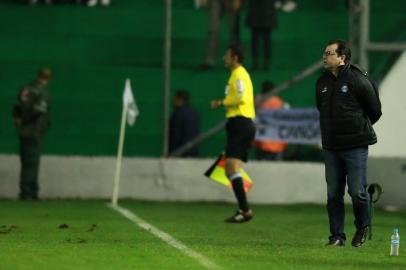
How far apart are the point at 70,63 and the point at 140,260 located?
12672 mm

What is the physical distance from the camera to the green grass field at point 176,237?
10.7 meters

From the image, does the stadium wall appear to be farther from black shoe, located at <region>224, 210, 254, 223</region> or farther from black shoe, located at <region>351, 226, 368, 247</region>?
black shoe, located at <region>351, 226, 368, 247</region>

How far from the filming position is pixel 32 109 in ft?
68.0

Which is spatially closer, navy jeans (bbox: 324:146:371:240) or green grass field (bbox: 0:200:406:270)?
green grass field (bbox: 0:200:406:270)

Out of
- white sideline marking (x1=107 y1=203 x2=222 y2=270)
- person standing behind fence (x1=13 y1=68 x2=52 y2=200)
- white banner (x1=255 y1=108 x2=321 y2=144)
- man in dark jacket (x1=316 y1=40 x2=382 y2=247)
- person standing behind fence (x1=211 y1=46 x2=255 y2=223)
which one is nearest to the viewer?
white sideline marking (x1=107 y1=203 x2=222 y2=270)

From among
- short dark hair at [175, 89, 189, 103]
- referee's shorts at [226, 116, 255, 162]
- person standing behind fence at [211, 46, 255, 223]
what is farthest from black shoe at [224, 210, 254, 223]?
short dark hair at [175, 89, 189, 103]

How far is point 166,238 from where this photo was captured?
13477 millimetres

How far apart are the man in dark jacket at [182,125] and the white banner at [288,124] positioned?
105cm

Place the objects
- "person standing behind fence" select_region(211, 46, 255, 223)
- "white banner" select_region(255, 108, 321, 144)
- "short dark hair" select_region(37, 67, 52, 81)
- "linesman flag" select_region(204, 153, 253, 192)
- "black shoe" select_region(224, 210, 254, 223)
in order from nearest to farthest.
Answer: "person standing behind fence" select_region(211, 46, 255, 223) → "black shoe" select_region(224, 210, 254, 223) → "linesman flag" select_region(204, 153, 253, 192) → "short dark hair" select_region(37, 67, 52, 81) → "white banner" select_region(255, 108, 321, 144)

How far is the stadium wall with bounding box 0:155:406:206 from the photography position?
2070cm

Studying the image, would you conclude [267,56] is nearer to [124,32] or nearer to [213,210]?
[124,32]

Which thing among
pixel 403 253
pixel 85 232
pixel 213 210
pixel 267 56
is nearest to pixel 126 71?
pixel 267 56

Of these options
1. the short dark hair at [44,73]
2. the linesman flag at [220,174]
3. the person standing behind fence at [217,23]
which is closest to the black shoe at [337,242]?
the linesman flag at [220,174]

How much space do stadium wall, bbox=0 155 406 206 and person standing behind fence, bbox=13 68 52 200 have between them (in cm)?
52
